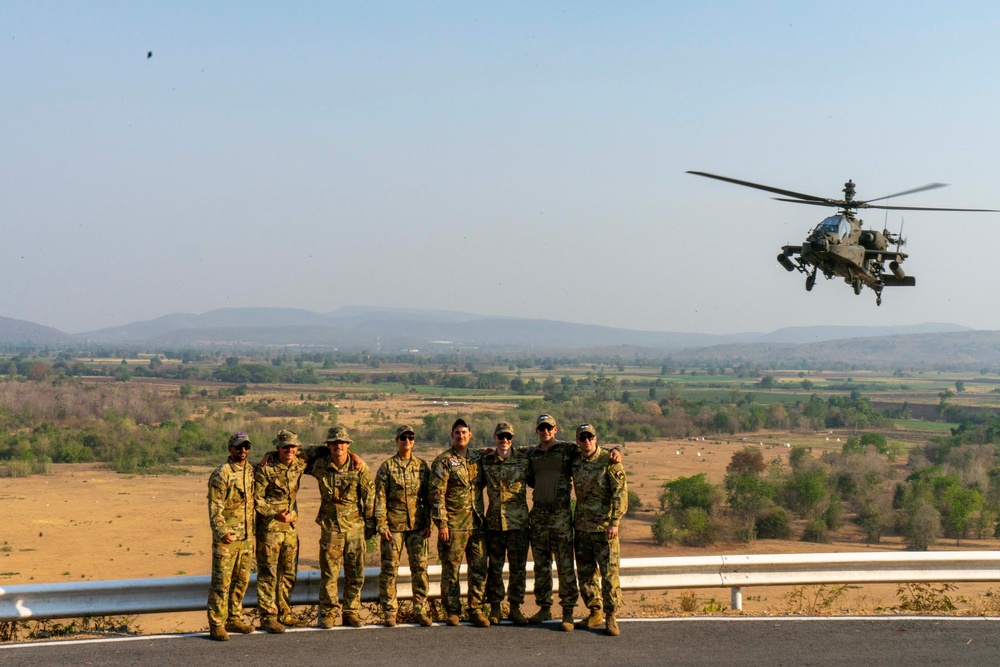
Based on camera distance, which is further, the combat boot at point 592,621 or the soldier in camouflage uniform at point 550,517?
the soldier in camouflage uniform at point 550,517

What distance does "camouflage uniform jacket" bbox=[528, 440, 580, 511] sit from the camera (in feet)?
33.7

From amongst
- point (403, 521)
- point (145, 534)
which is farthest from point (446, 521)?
point (145, 534)

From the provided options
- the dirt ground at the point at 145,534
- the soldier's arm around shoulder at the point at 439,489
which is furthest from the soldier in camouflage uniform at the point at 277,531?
the dirt ground at the point at 145,534

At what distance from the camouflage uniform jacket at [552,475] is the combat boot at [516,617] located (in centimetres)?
108

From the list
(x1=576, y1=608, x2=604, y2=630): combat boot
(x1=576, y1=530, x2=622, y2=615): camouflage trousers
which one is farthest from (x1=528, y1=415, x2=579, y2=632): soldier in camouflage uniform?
(x1=576, y1=608, x2=604, y2=630): combat boot

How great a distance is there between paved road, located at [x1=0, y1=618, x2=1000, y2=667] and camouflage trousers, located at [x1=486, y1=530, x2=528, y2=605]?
42cm

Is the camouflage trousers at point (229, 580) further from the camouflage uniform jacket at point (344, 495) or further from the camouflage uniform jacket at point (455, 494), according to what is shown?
the camouflage uniform jacket at point (455, 494)

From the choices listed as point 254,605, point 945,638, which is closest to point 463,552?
point 254,605

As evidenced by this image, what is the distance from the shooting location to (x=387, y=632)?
32.0ft

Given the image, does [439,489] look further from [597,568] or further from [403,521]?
[597,568]

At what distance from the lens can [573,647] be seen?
9281mm

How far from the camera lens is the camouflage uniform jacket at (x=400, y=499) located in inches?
403

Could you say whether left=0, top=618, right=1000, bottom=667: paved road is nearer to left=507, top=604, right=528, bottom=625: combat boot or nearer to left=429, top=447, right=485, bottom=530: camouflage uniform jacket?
left=507, top=604, right=528, bottom=625: combat boot

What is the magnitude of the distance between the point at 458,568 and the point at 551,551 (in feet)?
3.34
